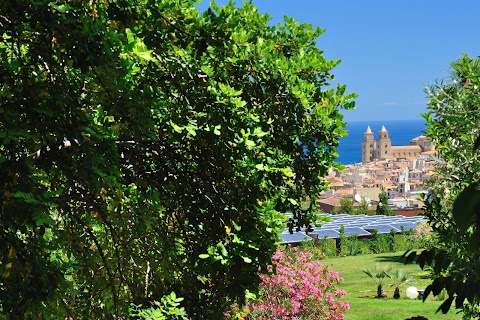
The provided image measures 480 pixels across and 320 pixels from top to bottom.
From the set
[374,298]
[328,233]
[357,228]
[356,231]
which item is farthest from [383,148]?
[374,298]

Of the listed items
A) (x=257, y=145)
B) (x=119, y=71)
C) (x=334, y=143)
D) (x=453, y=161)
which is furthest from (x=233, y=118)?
(x=453, y=161)

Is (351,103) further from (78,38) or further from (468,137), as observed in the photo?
(78,38)

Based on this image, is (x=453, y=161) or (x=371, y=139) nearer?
(x=453, y=161)

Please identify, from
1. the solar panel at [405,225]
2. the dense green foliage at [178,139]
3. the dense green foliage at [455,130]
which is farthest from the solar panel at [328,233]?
the dense green foliage at [178,139]

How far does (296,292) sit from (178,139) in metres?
5.86

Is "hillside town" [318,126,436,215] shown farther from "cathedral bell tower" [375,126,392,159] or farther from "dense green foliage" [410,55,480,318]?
"dense green foliage" [410,55,480,318]

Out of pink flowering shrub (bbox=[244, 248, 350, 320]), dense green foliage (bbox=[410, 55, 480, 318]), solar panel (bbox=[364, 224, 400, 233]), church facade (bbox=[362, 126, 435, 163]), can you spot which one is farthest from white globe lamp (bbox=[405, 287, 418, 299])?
church facade (bbox=[362, 126, 435, 163])

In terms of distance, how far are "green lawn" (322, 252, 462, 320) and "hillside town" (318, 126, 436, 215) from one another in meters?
29.4

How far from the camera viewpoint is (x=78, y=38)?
131 inches

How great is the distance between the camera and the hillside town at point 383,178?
259 feet

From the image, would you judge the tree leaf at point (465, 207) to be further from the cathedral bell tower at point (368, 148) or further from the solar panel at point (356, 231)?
the cathedral bell tower at point (368, 148)

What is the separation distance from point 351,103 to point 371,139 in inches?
7617

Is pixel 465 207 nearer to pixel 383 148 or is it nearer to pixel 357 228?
pixel 357 228

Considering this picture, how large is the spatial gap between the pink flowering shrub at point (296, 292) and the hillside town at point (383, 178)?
1818 inches
